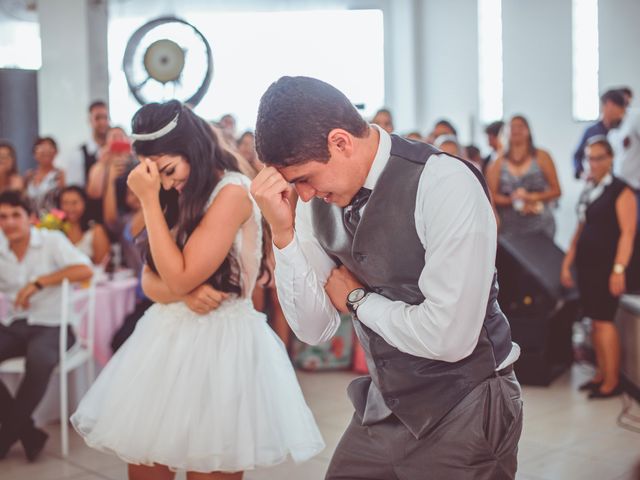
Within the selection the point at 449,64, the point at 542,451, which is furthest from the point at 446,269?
the point at 449,64

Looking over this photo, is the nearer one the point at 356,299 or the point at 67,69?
the point at 356,299

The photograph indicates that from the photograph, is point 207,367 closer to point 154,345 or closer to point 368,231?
point 154,345

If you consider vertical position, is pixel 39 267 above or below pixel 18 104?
below

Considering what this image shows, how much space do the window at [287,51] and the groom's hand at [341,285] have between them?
9.35 m

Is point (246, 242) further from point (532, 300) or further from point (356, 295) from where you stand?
point (532, 300)

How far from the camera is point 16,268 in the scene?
4715mm

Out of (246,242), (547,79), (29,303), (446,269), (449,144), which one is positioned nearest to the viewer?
(446,269)

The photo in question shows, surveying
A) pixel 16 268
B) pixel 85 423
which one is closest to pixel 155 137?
pixel 85 423

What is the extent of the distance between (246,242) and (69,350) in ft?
8.39

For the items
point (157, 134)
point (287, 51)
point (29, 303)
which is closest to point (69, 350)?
point (29, 303)

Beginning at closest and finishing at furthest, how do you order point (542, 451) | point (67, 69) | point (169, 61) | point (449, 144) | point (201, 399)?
point (201, 399) → point (542, 451) → point (169, 61) → point (449, 144) → point (67, 69)

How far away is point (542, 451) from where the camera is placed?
4207 millimetres

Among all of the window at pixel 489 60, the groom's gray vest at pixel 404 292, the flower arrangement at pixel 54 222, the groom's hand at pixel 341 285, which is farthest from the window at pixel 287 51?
the groom's gray vest at pixel 404 292

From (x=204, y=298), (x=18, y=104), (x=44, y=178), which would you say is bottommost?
(x=204, y=298)
